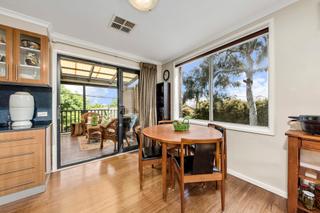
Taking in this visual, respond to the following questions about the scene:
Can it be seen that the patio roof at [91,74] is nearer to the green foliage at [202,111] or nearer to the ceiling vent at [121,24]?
the ceiling vent at [121,24]

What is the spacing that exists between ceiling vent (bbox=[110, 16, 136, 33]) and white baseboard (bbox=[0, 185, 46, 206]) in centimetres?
250

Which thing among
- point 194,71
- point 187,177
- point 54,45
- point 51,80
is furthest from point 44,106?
point 194,71

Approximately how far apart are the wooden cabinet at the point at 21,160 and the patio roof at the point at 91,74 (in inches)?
67.2

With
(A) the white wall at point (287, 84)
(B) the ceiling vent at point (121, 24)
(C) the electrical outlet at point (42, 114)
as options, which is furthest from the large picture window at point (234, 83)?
(C) the electrical outlet at point (42, 114)

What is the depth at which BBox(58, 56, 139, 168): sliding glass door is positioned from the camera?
318 cm

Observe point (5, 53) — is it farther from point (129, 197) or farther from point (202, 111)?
point (202, 111)

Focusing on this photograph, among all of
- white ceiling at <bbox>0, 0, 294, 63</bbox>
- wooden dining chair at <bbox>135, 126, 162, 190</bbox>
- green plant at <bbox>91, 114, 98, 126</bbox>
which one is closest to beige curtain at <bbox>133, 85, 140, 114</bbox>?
white ceiling at <bbox>0, 0, 294, 63</bbox>

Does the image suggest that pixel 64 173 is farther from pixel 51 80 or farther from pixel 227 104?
pixel 227 104

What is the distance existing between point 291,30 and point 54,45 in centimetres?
352

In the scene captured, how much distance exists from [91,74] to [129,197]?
3655mm

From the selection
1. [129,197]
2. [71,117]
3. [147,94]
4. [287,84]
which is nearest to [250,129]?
[287,84]

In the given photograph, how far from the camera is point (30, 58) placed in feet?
6.46

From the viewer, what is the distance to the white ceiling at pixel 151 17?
1.71 m

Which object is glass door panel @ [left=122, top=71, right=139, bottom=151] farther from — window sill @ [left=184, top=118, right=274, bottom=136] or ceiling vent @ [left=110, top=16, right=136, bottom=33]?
window sill @ [left=184, top=118, right=274, bottom=136]
